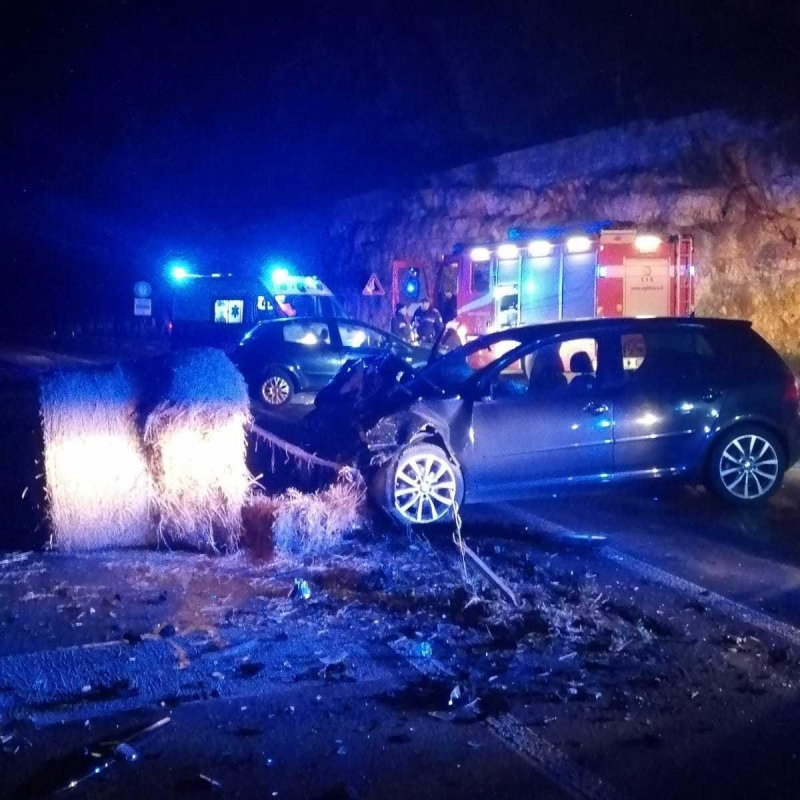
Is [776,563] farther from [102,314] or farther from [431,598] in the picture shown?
[102,314]

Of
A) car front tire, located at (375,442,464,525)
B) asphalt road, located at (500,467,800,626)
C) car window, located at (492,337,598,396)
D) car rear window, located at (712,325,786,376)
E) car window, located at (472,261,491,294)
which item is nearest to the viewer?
asphalt road, located at (500,467,800,626)

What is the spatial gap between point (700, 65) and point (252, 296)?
15887 millimetres

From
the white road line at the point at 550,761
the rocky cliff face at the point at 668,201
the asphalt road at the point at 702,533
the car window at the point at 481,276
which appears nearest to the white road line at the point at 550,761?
the white road line at the point at 550,761

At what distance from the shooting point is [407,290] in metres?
25.1

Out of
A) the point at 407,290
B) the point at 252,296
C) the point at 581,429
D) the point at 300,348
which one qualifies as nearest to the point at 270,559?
the point at 581,429

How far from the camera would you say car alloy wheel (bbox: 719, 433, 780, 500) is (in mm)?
9062

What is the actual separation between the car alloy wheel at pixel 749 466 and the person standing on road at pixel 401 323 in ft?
47.3

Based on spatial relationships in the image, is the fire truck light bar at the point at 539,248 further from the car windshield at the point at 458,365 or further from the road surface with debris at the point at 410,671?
the road surface with debris at the point at 410,671

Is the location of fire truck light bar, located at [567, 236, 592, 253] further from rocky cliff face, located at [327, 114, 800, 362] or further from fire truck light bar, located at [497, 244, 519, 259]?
fire truck light bar, located at [497, 244, 519, 259]

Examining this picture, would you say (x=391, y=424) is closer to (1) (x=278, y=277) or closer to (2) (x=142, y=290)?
(1) (x=278, y=277)

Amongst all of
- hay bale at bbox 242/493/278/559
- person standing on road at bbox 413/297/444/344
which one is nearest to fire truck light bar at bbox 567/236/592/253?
person standing on road at bbox 413/297/444/344

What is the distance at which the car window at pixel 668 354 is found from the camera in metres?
8.98

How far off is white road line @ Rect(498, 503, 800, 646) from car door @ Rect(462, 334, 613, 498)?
1.49 ft

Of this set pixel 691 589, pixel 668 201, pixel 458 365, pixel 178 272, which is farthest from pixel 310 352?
pixel 668 201
